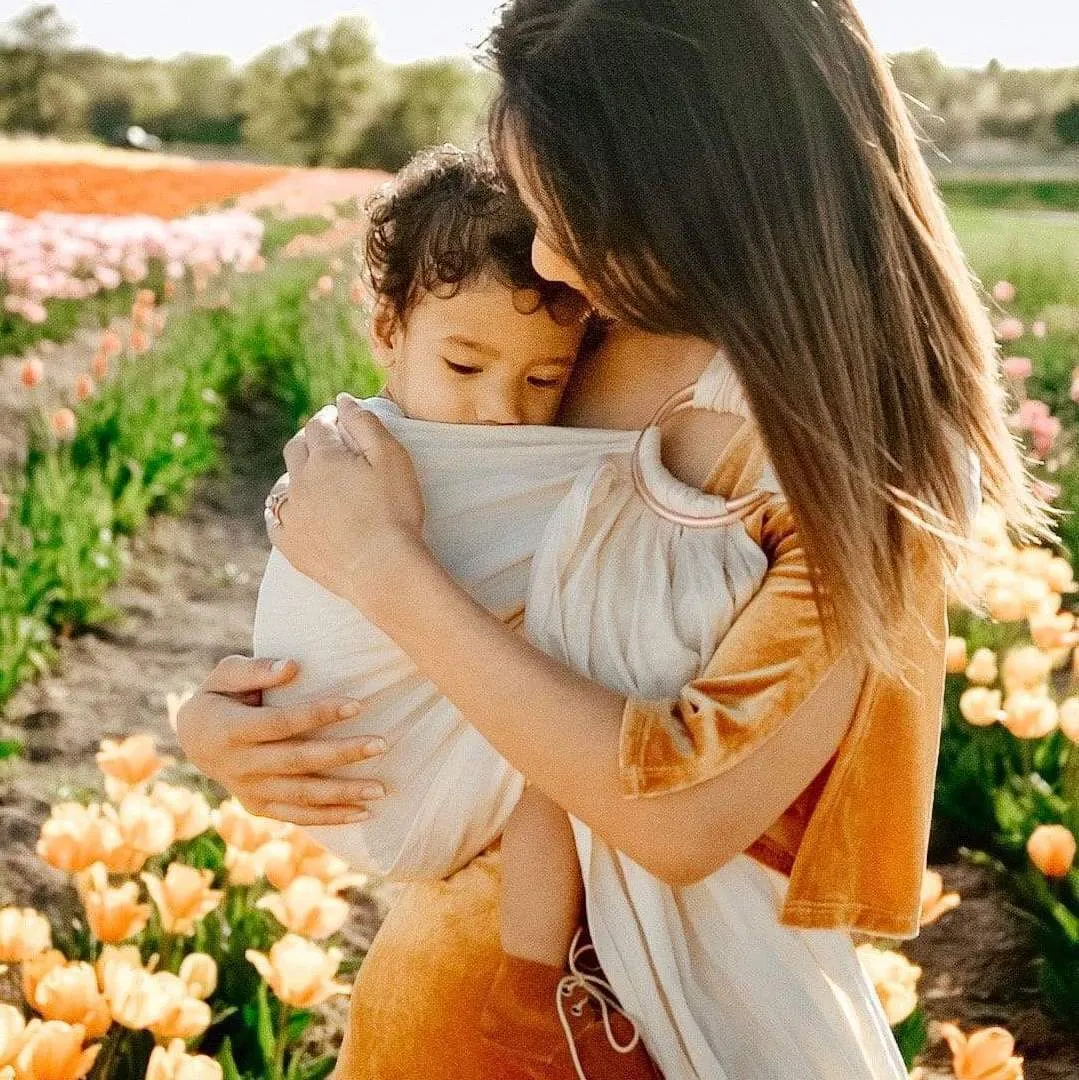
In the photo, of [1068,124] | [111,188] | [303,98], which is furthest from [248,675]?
[303,98]

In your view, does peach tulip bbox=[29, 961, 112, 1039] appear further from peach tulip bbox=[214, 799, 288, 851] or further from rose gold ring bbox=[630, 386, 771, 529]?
rose gold ring bbox=[630, 386, 771, 529]

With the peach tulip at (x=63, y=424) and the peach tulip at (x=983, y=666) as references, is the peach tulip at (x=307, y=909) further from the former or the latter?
the peach tulip at (x=63, y=424)

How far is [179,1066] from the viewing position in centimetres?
153

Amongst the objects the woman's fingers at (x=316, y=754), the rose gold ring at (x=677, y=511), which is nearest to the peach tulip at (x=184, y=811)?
the woman's fingers at (x=316, y=754)

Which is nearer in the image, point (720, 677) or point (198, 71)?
point (720, 677)

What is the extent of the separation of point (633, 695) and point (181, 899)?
0.96m

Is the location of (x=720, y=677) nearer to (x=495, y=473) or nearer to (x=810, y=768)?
(x=810, y=768)

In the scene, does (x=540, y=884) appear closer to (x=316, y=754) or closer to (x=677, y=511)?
(x=316, y=754)

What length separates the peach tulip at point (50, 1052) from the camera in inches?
59.1

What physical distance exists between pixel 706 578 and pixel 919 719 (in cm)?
23

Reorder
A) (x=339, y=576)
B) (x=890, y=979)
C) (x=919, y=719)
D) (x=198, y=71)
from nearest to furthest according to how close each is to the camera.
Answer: (x=919, y=719)
(x=339, y=576)
(x=890, y=979)
(x=198, y=71)

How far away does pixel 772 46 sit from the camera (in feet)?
3.43

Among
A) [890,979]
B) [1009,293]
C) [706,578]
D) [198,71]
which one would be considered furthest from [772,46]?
[198,71]

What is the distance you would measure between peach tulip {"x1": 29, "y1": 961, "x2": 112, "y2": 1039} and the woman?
1.91 ft
